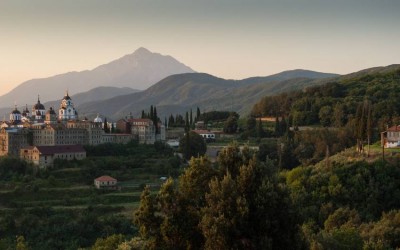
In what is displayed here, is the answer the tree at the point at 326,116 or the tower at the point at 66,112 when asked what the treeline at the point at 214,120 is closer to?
the tree at the point at 326,116

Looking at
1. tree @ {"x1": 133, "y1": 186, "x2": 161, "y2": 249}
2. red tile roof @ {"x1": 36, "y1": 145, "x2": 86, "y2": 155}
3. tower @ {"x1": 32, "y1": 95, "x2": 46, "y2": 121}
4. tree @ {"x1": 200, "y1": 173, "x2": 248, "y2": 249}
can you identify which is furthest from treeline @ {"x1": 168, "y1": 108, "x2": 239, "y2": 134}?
tree @ {"x1": 200, "y1": 173, "x2": 248, "y2": 249}

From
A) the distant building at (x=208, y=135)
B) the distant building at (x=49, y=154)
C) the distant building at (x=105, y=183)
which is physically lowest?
the distant building at (x=105, y=183)

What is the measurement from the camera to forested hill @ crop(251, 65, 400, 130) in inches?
1879

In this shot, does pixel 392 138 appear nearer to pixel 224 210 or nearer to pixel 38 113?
pixel 224 210

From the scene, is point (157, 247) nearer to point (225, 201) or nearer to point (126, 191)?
point (225, 201)

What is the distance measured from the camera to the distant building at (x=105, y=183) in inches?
1591

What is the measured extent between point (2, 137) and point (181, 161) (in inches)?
621

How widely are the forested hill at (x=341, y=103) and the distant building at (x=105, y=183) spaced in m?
18.8

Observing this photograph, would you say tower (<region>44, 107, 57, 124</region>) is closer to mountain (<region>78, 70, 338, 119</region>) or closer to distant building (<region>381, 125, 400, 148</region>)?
distant building (<region>381, 125, 400, 148</region>)

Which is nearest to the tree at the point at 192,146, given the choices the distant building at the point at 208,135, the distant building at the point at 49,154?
the distant building at the point at 208,135

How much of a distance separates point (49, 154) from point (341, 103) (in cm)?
2708

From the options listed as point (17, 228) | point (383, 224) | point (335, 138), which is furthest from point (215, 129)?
point (383, 224)

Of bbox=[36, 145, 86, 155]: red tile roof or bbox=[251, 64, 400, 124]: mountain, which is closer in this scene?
bbox=[36, 145, 86, 155]: red tile roof

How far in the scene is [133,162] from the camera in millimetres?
45031
